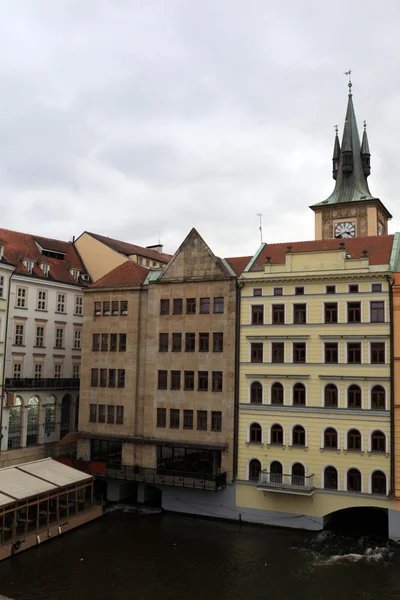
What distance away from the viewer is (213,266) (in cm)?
5297

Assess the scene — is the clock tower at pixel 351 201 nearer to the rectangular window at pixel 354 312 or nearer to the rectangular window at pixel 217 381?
the rectangular window at pixel 354 312

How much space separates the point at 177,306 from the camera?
5425cm

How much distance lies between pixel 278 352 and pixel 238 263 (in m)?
9.98

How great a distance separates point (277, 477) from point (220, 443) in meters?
5.74

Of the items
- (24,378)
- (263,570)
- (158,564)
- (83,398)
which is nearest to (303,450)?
(263,570)

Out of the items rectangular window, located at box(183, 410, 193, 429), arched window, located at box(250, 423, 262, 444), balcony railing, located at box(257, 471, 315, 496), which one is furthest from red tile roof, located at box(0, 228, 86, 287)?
balcony railing, located at box(257, 471, 315, 496)

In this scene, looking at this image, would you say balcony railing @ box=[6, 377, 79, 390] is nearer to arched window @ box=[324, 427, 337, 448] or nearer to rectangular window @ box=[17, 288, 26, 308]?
rectangular window @ box=[17, 288, 26, 308]

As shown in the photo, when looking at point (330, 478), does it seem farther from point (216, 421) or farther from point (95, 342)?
point (95, 342)

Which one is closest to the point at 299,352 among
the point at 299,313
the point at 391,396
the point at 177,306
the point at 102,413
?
the point at 299,313

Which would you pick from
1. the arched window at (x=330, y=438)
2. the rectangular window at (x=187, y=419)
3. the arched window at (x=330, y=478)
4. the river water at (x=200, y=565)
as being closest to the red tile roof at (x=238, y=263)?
the rectangular window at (x=187, y=419)

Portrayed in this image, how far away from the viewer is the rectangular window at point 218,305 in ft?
171

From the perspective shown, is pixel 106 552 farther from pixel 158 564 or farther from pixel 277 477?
pixel 277 477

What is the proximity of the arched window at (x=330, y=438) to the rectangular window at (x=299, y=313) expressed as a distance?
29.7 feet

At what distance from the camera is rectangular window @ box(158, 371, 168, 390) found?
53594mm
